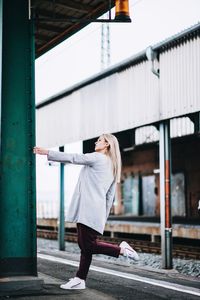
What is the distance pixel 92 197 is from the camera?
5496mm

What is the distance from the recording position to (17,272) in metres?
5.63

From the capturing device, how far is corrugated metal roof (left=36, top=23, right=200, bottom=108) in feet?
33.7

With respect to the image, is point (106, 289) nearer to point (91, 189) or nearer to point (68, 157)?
point (91, 189)

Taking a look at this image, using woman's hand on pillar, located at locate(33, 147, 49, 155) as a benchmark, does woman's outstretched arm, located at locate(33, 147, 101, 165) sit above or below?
below

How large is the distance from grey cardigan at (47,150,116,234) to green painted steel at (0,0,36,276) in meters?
0.51

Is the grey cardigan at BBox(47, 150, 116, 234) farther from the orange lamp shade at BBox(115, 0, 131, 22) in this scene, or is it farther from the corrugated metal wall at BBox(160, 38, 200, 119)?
the corrugated metal wall at BBox(160, 38, 200, 119)

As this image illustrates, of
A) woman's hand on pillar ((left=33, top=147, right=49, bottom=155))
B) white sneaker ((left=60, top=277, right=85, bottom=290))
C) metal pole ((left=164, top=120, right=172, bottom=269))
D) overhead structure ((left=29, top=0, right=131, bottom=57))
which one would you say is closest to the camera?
woman's hand on pillar ((left=33, top=147, right=49, bottom=155))

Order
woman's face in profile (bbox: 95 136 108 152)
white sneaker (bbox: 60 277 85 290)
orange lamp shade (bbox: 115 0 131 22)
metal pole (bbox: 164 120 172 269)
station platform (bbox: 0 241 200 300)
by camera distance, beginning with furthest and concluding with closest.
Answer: metal pole (bbox: 164 120 172 269) → orange lamp shade (bbox: 115 0 131 22) → woman's face in profile (bbox: 95 136 108 152) → white sneaker (bbox: 60 277 85 290) → station platform (bbox: 0 241 200 300)

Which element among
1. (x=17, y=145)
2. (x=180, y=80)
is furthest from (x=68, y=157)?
(x=180, y=80)

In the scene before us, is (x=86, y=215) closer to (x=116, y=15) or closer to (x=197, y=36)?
(x=116, y=15)

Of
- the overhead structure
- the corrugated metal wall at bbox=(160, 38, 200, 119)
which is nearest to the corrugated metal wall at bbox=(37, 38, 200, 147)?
the corrugated metal wall at bbox=(160, 38, 200, 119)

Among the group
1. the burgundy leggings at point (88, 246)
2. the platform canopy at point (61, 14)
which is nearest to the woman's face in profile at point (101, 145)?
the burgundy leggings at point (88, 246)

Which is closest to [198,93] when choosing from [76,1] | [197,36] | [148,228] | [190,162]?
[197,36]

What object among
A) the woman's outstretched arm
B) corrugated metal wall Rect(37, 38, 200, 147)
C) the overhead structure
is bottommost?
the woman's outstretched arm
